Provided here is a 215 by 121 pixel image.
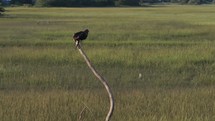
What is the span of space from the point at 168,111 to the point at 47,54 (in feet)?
32.0

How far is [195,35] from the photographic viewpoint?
29.8 meters

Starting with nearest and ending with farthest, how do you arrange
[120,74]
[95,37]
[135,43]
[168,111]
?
[168,111], [120,74], [135,43], [95,37]

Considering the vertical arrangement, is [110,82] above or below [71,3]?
above

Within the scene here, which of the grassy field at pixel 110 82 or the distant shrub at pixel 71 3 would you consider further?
the distant shrub at pixel 71 3

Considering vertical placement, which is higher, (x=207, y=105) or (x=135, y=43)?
(x=207, y=105)

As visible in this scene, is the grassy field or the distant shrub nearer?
the grassy field

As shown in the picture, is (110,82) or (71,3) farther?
(71,3)

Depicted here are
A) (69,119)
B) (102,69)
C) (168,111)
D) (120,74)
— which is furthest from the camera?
(102,69)

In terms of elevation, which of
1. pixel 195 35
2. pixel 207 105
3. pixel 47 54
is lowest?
pixel 195 35

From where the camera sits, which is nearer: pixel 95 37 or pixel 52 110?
pixel 52 110

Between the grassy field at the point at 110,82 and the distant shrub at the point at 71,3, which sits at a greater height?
the grassy field at the point at 110,82

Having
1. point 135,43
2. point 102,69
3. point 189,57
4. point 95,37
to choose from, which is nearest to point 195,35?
point 95,37

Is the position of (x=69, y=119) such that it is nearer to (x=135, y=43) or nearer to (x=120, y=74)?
(x=120, y=74)

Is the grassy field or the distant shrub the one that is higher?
the grassy field
